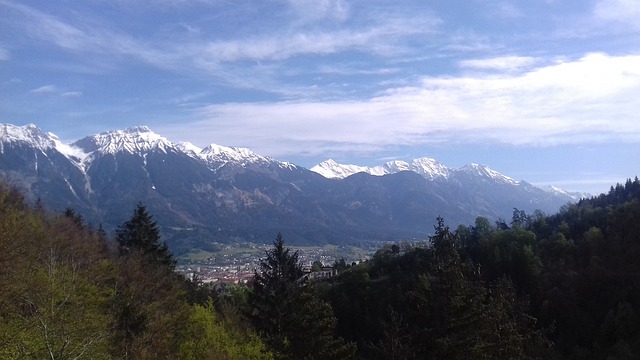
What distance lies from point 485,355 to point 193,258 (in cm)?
18747

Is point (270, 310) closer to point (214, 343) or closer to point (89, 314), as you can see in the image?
point (214, 343)

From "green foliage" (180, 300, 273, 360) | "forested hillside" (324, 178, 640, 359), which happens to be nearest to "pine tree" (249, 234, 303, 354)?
"green foliage" (180, 300, 273, 360)

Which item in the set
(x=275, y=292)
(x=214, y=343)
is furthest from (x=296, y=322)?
(x=275, y=292)

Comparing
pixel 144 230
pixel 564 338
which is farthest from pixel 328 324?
pixel 564 338

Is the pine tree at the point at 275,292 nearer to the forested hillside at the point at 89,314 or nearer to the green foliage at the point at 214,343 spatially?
the green foliage at the point at 214,343

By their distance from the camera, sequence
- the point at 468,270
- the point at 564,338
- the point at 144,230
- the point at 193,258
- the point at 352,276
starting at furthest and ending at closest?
the point at 193,258 < the point at 352,276 < the point at 564,338 < the point at 144,230 < the point at 468,270

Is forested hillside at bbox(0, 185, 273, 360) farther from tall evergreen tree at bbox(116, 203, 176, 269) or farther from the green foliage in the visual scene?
tall evergreen tree at bbox(116, 203, 176, 269)

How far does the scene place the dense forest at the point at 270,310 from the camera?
59.4 feet

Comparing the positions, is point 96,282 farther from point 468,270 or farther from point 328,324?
point 468,270

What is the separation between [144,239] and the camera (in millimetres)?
47625

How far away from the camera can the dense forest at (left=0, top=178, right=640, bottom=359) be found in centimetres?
1811

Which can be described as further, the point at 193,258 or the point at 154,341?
the point at 193,258

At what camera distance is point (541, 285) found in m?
66.3

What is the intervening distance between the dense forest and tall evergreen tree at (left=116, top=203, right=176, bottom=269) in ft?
0.41
